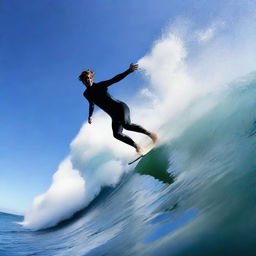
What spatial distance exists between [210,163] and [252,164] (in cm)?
183

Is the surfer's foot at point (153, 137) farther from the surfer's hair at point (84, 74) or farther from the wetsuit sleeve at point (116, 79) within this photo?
the surfer's hair at point (84, 74)

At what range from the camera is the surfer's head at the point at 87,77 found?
6.35m

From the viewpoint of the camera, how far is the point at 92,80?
21.5 feet

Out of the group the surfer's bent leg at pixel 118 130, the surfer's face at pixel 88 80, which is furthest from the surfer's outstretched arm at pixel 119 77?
the surfer's bent leg at pixel 118 130

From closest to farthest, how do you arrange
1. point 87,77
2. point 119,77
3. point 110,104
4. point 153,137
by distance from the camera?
1. point 119,77
2. point 87,77
3. point 110,104
4. point 153,137

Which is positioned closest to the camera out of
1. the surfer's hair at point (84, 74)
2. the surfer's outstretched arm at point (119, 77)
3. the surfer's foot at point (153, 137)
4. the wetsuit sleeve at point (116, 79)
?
the surfer's outstretched arm at point (119, 77)

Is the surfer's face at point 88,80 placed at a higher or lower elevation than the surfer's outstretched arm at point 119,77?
higher

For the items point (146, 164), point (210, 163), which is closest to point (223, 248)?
point (210, 163)

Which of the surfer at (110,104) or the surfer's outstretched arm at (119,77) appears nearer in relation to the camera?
the surfer's outstretched arm at (119,77)

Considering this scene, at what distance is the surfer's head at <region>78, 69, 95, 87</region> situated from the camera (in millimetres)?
6348

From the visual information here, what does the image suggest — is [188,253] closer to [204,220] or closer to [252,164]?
[204,220]

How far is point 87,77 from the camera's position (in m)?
6.35

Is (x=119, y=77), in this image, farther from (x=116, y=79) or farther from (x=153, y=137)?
(x=153, y=137)

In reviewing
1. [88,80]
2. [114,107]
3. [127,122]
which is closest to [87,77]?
[88,80]
